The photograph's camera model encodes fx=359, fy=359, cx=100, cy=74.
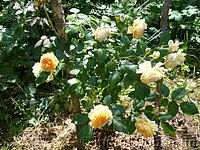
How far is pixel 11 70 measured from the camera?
2209mm

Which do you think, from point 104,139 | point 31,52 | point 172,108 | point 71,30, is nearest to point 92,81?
point 71,30

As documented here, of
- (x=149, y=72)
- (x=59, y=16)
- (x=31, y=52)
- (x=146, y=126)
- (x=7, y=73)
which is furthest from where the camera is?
(x=31, y=52)

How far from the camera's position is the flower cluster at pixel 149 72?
4.03 feet

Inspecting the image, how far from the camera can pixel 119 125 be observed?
134cm

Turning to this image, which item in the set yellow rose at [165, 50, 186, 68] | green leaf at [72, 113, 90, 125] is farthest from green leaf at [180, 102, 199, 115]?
green leaf at [72, 113, 90, 125]

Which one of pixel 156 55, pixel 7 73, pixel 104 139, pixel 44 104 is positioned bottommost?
pixel 104 139

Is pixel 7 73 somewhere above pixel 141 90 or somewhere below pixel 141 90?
below

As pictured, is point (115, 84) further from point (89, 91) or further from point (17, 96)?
point (17, 96)

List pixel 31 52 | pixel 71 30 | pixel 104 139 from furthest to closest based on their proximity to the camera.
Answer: pixel 31 52
pixel 104 139
pixel 71 30

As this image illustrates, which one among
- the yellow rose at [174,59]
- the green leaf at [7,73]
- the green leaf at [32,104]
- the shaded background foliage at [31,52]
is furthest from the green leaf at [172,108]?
the green leaf at [7,73]

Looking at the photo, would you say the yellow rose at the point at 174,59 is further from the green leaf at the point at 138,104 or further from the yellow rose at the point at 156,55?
the green leaf at the point at 138,104

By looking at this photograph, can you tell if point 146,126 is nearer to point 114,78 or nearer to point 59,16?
point 114,78

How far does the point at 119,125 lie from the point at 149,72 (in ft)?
0.80

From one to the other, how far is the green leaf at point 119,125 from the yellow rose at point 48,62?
12.3 inches
